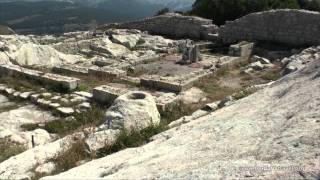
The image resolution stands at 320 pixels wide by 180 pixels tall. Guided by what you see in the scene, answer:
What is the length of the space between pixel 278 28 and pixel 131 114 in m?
14.1

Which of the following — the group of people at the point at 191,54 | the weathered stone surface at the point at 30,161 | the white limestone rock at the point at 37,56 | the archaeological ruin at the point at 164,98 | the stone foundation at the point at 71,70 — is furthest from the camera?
the white limestone rock at the point at 37,56

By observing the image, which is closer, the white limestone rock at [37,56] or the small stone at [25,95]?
the small stone at [25,95]

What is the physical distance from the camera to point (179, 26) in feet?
82.4

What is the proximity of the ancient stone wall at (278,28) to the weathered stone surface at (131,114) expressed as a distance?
1311 cm

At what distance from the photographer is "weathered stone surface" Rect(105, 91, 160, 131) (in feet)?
27.0

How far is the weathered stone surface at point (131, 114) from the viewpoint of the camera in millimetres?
8234

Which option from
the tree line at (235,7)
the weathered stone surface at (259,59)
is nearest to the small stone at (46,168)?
the weathered stone surface at (259,59)

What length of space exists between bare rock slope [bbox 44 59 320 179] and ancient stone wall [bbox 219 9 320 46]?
14204 millimetres

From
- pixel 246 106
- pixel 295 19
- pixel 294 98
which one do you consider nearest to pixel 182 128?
pixel 246 106

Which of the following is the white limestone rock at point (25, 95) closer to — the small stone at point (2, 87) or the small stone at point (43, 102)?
the small stone at point (43, 102)

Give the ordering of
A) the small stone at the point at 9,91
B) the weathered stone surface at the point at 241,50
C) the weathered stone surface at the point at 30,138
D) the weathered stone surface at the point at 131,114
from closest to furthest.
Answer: the weathered stone surface at the point at 131,114 < the weathered stone surface at the point at 30,138 < the small stone at the point at 9,91 < the weathered stone surface at the point at 241,50

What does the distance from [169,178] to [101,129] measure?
3.89 m

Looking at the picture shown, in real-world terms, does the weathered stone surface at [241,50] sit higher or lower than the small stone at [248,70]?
higher

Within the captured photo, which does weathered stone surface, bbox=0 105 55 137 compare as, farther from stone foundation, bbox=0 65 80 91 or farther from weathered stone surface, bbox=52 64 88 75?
weathered stone surface, bbox=52 64 88 75
